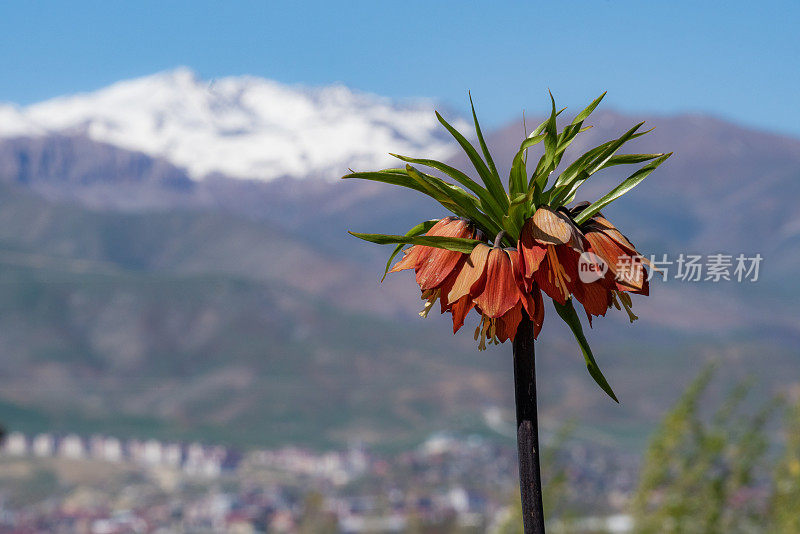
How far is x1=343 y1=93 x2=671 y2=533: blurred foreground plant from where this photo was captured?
1246mm

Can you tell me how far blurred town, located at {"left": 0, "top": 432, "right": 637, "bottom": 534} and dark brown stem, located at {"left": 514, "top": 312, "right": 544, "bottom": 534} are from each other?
6367 centimetres

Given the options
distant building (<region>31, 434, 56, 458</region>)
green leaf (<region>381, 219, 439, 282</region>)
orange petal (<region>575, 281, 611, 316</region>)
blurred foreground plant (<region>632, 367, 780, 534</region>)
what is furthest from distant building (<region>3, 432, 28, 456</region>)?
orange petal (<region>575, 281, 611, 316</region>)

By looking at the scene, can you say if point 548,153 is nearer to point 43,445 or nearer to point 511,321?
point 511,321

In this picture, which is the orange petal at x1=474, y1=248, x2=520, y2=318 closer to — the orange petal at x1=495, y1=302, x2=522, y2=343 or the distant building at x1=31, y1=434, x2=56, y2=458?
the orange petal at x1=495, y1=302, x2=522, y2=343

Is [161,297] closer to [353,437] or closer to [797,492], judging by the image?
[353,437]

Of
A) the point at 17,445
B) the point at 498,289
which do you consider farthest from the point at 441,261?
the point at 17,445

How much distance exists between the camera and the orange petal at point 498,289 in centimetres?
128

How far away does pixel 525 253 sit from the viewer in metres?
1.28

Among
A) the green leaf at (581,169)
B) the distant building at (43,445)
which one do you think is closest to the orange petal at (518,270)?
the green leaf at (581,169)

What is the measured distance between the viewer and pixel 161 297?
18062 cm

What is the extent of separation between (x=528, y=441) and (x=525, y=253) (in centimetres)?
25

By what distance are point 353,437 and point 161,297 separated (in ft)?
186

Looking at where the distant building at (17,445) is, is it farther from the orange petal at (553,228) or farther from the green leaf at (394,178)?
the orange petal at (553,228)

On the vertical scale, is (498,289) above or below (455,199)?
below
